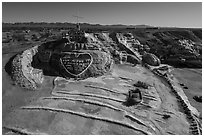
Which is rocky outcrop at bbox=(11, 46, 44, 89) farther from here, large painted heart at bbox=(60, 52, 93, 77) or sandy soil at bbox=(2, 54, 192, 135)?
large painted heart at bbox=(60, 52, 93, 77)

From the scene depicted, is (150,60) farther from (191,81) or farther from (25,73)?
(25,73)

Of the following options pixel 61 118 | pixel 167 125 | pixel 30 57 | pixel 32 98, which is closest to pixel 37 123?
pixel 61 118

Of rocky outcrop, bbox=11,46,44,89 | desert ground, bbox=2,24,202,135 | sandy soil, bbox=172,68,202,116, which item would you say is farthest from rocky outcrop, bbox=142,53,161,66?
rocky outcrop, bbox=11,46,44,89

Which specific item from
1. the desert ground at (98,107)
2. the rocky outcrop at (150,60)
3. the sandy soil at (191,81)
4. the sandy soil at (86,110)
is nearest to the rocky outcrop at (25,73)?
the desert ground at (98,107)

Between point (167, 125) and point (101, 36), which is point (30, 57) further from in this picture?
point (101, 36)

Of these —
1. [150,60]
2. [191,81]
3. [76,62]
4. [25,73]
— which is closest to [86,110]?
[76,62]

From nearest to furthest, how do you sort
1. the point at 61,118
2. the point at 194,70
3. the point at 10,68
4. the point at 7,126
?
the point at 7,126 → the point at 61,118 → the point at 10,68 → the point at 194,70
